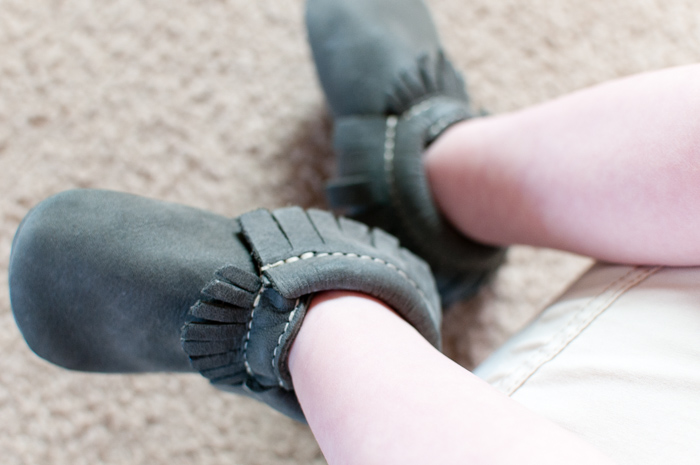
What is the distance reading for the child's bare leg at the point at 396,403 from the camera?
0.23m

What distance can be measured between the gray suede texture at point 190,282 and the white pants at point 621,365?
0.26ft

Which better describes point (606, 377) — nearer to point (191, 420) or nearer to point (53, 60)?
point (191, 420)

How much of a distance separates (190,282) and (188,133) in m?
0.28

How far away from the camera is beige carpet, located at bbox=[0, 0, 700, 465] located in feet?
1.66

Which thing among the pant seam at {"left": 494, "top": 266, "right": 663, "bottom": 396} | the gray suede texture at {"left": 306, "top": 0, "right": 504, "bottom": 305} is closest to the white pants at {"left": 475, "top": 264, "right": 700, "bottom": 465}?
the pant seam at {"left": 494, "top": 266, "right": 663, "bottom": 396}

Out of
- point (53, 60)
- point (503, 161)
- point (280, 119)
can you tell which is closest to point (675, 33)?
point (503, 161)

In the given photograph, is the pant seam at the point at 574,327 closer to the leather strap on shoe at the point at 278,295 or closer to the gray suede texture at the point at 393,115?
the leather strap on shoe at the point at 278,295

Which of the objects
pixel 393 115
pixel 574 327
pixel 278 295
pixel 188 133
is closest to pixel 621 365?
pixel 574 327

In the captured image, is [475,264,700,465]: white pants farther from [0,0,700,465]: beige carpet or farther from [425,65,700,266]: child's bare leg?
[0,0,700,465]: beige carpet

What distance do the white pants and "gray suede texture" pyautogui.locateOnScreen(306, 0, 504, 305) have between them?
151mm

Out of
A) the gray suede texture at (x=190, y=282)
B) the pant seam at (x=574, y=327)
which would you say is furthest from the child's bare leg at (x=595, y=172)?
the gray suede texture at (x=190, y=282)

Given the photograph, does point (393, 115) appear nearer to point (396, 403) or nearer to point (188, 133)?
point (188, 133)

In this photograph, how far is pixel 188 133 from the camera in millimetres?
560

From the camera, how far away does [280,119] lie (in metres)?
0.58
